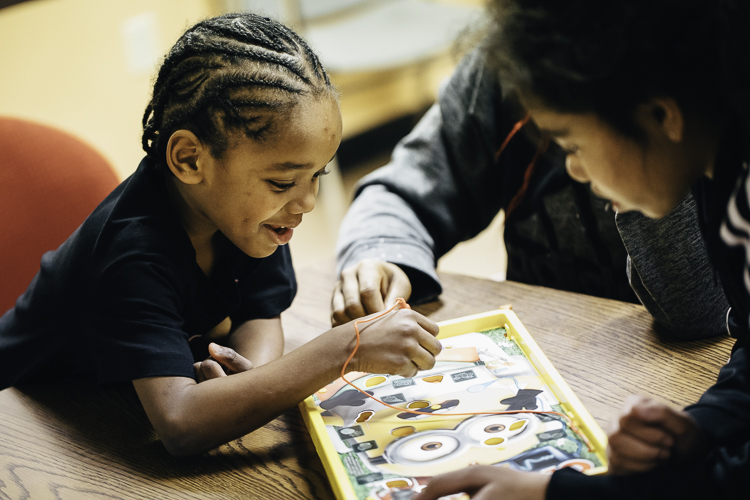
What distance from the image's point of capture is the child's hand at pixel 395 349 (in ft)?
2.34

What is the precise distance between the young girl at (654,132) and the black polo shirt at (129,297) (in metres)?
0.35

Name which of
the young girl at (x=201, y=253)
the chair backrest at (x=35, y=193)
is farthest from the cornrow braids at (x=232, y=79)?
the chair backrest at (x=35, y=193)

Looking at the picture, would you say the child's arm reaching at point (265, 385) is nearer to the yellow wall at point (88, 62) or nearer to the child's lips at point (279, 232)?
the child's lips at point (279, 232)

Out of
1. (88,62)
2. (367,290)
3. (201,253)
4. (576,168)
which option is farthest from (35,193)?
(88,62)

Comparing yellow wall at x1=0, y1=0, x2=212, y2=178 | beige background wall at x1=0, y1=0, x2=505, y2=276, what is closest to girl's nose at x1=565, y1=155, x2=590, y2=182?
beige background wall at x1=0, y1=0, x2=505, y2=276

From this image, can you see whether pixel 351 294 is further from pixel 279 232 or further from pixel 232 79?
pixel 232 79

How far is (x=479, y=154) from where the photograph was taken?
1.15 m

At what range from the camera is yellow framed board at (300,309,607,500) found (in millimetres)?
603

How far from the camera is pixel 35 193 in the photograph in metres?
1.04

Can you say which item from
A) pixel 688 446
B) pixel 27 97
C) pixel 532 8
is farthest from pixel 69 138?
pixel 27 97

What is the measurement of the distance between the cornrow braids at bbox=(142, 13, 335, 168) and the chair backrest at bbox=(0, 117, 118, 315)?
12.8 inches

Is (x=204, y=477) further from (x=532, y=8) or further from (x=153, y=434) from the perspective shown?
(x=532, y=8)

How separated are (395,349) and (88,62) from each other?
7.04ft

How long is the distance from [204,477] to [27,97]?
204 cm
